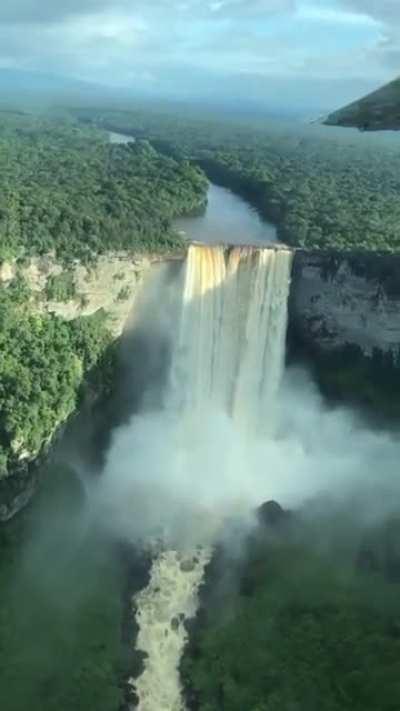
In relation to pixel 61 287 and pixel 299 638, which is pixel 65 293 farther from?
pixel 299 638

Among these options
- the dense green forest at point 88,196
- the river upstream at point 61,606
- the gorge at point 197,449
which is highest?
the dense green forest at point 88,196

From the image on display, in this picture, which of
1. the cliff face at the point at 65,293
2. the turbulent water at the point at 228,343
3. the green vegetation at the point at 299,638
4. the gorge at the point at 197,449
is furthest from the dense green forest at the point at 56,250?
the green vegetation at the point at 299,638

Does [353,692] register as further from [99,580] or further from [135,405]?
[135,405]

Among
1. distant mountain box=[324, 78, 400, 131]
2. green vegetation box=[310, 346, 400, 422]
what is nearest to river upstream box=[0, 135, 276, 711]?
green vegetation box=[310, 346, 400, 422]

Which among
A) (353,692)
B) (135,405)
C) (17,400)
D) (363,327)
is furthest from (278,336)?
(353,692)

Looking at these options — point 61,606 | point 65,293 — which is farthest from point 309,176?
point 61,606

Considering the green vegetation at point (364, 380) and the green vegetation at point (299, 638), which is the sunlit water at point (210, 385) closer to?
the green vegetation at point (364, 380)

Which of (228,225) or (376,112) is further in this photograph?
(228,225)

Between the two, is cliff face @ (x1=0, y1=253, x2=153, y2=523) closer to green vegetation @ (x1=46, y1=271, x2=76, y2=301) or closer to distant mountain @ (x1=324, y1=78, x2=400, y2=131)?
green vegetation @ (x1=46, y1=271, x2=76, y2=301)
